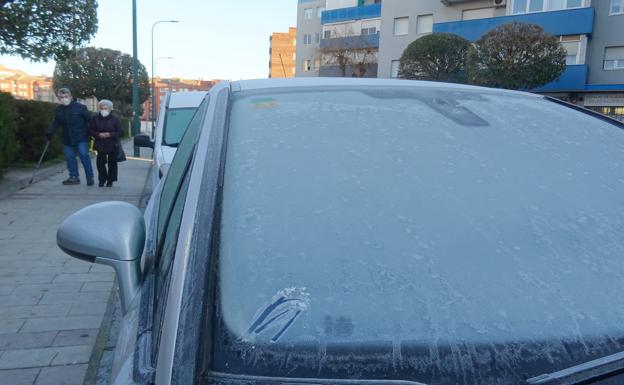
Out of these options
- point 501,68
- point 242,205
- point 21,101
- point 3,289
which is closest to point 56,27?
point 21,101

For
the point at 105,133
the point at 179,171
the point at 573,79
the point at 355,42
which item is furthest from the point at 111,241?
the point at 355,42

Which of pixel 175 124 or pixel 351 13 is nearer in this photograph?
pixel 175 124

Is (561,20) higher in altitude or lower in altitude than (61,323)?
higher

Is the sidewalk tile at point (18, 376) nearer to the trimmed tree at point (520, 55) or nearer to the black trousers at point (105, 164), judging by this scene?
the black trousers at point (105, 164)

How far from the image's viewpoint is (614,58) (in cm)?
2480

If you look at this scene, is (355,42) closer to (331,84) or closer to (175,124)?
(175,124)

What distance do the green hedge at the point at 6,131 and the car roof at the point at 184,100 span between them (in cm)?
324

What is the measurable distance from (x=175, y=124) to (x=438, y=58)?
20440 mm

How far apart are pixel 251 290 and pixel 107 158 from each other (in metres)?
9.35

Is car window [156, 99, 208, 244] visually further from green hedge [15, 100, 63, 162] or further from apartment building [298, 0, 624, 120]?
apartment building [298, 0, 624, 120]

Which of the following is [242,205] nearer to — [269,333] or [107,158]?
[269,333]

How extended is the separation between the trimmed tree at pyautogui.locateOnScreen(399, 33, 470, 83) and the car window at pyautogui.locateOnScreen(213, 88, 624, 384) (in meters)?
24.2

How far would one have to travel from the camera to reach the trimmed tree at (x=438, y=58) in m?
24.9

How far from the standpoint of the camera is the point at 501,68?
2125 centimetres
